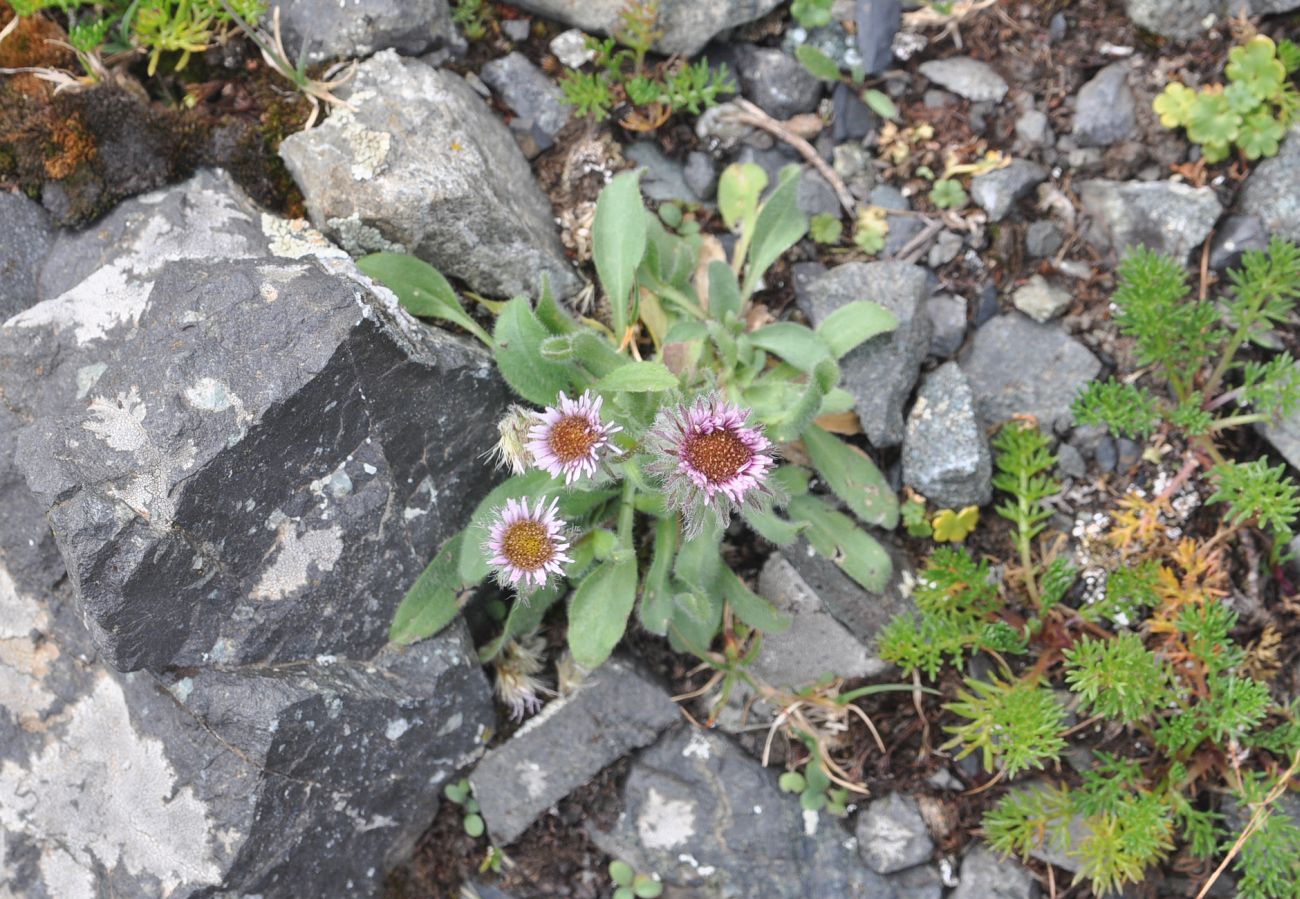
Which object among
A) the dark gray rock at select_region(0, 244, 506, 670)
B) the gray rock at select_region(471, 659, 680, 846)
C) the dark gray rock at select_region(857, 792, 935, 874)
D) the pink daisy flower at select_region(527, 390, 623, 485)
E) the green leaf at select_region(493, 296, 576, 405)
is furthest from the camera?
the gray rock at select_region(471, 659, 680, 846)

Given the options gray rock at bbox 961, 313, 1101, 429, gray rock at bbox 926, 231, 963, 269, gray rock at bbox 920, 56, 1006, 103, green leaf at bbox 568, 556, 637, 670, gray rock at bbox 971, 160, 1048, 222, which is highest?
gray rock at bbox 920, 56, 1006, 103

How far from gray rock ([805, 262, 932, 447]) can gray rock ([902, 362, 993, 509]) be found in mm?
78

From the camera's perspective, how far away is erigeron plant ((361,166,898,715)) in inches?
122

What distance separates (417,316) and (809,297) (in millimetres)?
1511

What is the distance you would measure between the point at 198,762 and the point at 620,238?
229 cm

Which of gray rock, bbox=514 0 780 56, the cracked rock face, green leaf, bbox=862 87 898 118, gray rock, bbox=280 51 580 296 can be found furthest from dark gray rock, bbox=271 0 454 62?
green leaf, bbox=862 87 898 118

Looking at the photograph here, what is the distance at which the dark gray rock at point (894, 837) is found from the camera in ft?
12.9

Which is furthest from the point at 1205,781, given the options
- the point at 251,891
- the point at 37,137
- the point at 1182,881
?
the point at 37,137

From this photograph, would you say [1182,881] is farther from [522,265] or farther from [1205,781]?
[522,265]

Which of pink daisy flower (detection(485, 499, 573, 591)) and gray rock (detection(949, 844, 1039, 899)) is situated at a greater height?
pink daisy flower (detection(485, 499, 573, 591))

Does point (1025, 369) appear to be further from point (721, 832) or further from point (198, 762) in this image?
point (198, 762)

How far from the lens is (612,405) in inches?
133

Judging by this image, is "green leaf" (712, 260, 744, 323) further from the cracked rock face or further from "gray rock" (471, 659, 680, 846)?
"gray rock" (471, 659, 680, 846)

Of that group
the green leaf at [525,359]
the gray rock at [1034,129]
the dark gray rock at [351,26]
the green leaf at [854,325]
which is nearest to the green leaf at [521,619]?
the green leaf at [525,359]
